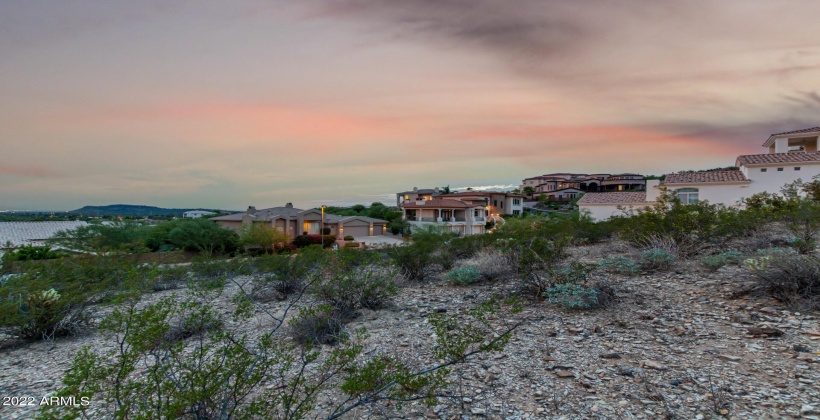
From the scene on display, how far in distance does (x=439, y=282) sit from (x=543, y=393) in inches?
158

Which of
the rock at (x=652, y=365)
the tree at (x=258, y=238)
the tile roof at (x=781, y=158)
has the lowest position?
the tree at (x=258, y=238)

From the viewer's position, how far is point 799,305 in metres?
3.79

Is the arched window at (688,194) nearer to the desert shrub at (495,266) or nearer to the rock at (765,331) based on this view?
the desert shrub at (495,266)

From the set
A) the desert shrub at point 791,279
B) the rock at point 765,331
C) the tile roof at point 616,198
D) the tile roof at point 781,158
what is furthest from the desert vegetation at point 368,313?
the tile roof at point 616,198

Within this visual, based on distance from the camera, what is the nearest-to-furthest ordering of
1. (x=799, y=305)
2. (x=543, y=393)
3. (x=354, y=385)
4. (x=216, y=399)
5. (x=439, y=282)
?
(x=354, y=385) < (x=216, y=399) < (x=543, y=393) < (x=799, y=305) < (x=439, y=282)

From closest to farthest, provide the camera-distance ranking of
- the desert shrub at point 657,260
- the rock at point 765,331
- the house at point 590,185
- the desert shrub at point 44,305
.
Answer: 1. the rock at point 765,331
2. the desert shrub at point 44,305
3. the desert shrub at point 657,260
4. the house at point 590,185

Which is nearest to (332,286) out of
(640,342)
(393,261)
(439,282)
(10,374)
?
(393,261)

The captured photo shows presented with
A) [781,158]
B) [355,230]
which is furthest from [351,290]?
[355,230]

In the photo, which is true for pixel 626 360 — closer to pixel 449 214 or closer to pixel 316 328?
pixel 316 328

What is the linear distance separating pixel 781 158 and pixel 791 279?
23.7 metres

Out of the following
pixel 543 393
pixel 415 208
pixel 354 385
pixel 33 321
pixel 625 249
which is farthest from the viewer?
pixel 415 208

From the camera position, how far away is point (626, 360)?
316cm

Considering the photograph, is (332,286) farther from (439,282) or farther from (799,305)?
(799,305)

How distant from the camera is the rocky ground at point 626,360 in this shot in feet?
8.28
